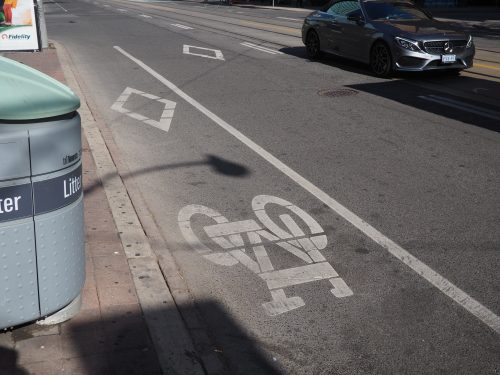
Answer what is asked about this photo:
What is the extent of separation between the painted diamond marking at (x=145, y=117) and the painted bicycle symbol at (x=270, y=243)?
3588 mm

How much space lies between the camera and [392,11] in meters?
14.3

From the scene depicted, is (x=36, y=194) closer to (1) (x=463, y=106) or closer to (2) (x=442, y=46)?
(1) (x=463, y=106)

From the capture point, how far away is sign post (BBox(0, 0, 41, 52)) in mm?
17234

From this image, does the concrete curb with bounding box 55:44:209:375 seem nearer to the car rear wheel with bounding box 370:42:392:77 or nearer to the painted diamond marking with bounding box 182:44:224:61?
the car rear wheel with bounding box 370:42:392:77

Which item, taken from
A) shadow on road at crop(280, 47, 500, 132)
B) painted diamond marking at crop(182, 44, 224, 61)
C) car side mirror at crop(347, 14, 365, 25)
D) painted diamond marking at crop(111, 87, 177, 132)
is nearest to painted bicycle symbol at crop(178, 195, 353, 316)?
painted diamond marking at crop(111, 87, 177, 132)

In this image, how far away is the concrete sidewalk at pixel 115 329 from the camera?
3.59m

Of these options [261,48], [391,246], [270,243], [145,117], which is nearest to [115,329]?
[270,243]

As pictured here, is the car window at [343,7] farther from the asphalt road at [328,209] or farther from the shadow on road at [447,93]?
the asphalt road at [328,209]

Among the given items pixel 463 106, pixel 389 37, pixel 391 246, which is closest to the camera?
pixel 391 246

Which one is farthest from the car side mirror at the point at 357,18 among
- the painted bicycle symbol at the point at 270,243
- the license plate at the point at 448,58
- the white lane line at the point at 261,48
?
the painted bicycle symbol at the point at 270,243

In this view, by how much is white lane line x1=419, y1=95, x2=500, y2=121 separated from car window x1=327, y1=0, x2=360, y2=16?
13.3ft

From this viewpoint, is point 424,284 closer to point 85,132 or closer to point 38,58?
point 85,132

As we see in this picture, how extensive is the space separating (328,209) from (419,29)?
8.28 m

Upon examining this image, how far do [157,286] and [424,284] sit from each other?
1.94m
